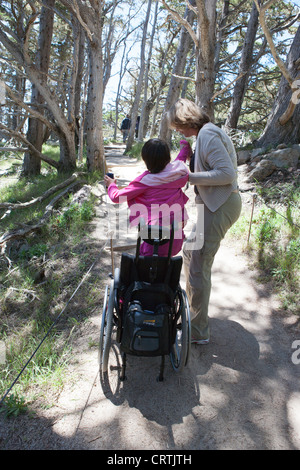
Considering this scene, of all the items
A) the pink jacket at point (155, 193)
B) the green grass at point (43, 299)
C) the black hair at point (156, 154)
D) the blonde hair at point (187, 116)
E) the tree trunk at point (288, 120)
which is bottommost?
the green grass at point (43, 299)

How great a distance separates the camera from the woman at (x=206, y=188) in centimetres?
232

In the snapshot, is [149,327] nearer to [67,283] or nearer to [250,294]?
[250,294]

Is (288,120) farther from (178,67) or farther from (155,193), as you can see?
(155,193)

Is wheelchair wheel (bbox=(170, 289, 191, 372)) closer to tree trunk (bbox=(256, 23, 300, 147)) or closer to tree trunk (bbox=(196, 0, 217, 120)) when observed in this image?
tree trunk (bbox=(196, 0, 217, 120))

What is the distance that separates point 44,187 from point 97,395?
7.25 metres

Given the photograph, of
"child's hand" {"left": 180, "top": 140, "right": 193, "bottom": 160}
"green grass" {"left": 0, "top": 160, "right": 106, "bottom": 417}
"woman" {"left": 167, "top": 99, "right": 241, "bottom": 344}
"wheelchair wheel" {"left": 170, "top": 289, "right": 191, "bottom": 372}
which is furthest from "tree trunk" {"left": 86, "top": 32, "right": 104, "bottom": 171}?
"wheelchair wheel" {"left": 170, "top": 289, "right": 191, "bottom": 372}

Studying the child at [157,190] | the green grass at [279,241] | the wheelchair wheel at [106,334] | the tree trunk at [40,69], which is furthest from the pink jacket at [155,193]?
the tree trunk at [40,69]

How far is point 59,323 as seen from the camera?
3.39 metres

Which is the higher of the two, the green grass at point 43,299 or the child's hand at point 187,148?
the child's hand at point 187,148

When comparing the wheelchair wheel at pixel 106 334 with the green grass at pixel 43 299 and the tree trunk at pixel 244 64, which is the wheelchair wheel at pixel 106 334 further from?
the tree trunk at pixel 244 64

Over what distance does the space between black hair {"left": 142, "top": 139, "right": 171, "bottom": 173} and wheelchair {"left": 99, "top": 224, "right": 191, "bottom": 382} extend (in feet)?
1.55

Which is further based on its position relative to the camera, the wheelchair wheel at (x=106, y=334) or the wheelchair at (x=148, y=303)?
the wheelchair wheel at (x=106, y=334)

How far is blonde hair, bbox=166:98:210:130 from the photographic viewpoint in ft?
8.00
